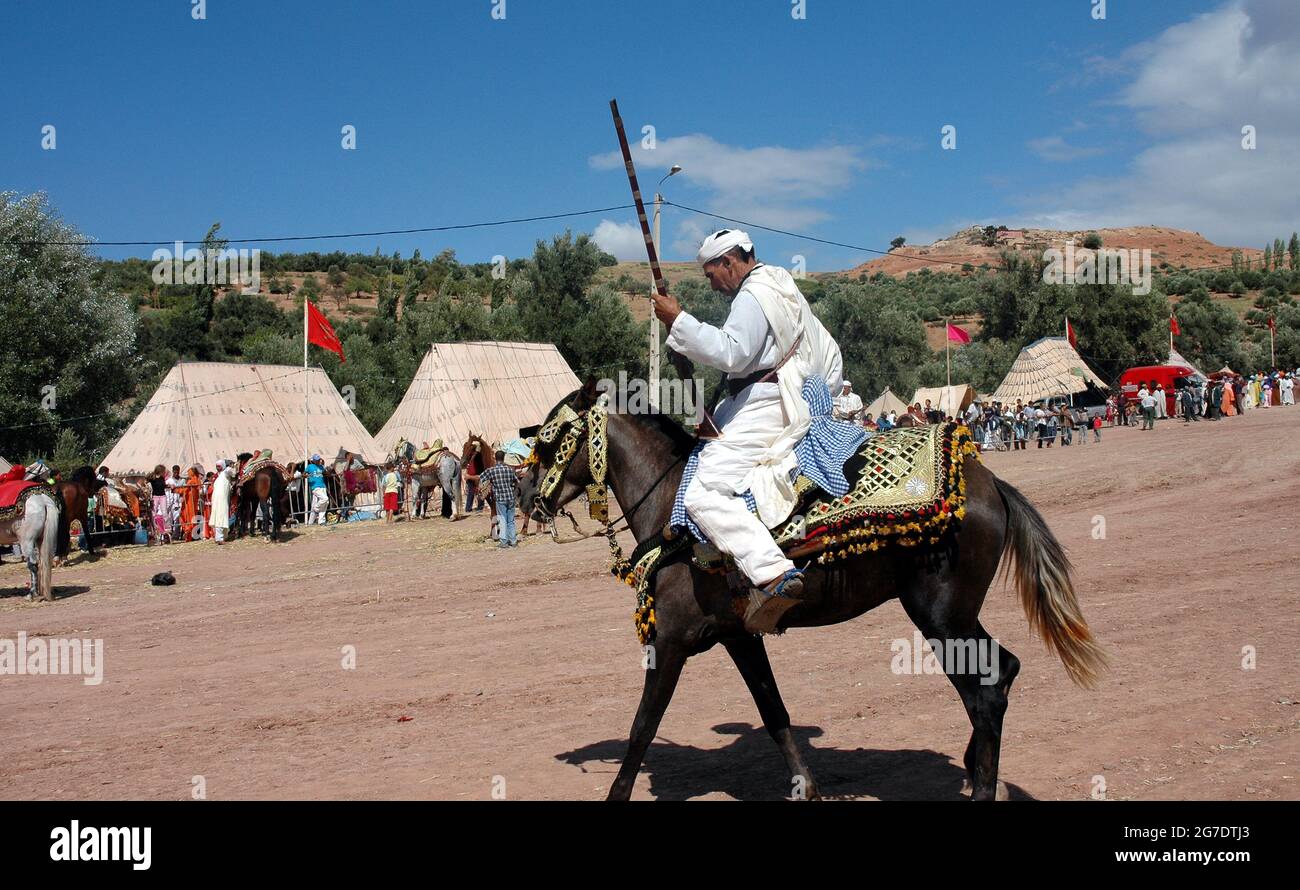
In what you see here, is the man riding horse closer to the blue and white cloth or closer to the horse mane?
the blue and white cloth

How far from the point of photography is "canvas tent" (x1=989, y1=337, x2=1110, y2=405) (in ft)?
153

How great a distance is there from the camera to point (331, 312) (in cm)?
8794

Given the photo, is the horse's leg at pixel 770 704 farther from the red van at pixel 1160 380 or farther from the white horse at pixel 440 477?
the red van at pixel 1160 380

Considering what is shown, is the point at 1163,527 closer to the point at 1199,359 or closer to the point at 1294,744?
the point at 1294,744

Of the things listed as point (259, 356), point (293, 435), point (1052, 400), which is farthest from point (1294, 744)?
point (259, 356)

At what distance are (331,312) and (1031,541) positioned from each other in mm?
88856

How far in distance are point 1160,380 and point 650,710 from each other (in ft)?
169

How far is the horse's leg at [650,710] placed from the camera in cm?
539

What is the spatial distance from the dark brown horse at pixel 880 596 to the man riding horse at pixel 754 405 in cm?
34

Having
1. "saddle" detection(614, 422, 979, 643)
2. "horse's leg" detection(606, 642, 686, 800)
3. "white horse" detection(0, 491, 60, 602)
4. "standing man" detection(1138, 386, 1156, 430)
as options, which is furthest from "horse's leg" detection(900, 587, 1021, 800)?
"standing man" detection(1138, 386, 1156, 430)

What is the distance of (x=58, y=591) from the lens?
18.1 metres

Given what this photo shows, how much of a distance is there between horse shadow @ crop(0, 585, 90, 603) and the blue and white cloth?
16214mm

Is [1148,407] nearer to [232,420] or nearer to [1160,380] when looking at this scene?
[1160,380]
